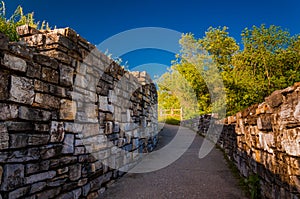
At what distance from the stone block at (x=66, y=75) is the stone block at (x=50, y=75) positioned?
8 centimetres

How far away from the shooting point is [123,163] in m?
4.74

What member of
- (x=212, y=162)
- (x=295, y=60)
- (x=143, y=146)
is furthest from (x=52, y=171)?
(x=295, y=60)

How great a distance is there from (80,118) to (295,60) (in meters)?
15.6

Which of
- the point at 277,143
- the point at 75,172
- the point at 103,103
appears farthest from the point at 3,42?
the point at 277,143

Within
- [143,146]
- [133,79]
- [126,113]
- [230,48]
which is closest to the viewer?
[126,113]

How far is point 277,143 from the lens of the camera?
2.47 metres

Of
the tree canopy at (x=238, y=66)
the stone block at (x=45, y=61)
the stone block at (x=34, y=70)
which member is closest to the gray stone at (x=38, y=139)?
the stone block at (x=34, y=70)

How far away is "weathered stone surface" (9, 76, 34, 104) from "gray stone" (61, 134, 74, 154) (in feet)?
2.44

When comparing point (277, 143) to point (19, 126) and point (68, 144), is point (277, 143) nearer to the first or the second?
point (68, 144)

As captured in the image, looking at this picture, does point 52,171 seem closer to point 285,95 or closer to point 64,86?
point 64,86

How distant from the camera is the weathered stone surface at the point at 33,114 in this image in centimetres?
232

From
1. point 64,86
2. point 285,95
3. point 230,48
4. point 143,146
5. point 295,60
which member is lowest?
Result: point 143,146

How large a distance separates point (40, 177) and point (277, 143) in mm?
2768

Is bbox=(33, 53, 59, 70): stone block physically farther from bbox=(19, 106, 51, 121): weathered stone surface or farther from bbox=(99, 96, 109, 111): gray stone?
bbox=(99, 96, 109, 111): gray stone
